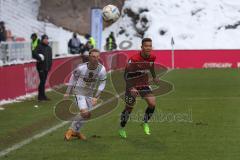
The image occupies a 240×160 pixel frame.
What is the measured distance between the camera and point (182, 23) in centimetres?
5538

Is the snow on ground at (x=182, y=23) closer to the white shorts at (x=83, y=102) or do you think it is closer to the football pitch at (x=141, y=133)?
the football pitch at (x=141, y=133)

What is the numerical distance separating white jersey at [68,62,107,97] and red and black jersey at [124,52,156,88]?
64 centimetres

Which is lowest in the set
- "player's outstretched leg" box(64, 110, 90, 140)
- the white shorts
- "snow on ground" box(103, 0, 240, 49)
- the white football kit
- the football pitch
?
the football pitch

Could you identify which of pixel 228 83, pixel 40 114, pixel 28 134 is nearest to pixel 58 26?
pixel 228 83

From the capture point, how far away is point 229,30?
180 feet

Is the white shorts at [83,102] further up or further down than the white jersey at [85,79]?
further down

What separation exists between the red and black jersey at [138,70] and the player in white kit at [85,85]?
2.09ft

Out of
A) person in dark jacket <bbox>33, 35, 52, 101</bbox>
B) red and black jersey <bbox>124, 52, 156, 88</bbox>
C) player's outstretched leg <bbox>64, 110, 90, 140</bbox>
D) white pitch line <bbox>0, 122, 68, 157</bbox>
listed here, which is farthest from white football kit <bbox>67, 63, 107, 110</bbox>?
person in dark jacket <bbox>33, 35, 52, 101</bbox>

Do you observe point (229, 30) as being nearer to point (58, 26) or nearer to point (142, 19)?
point (142, 19)

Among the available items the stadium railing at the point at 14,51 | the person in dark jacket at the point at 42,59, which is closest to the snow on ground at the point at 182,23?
the stadium railing at the point at 14,51

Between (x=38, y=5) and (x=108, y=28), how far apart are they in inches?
268

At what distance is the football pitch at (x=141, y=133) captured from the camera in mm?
11250

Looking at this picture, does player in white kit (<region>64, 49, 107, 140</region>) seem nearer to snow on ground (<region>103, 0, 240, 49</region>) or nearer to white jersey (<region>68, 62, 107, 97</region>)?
white jersey (<region>68, 62, 107, 97</region>)

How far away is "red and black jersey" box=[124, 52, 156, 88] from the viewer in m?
13.4
